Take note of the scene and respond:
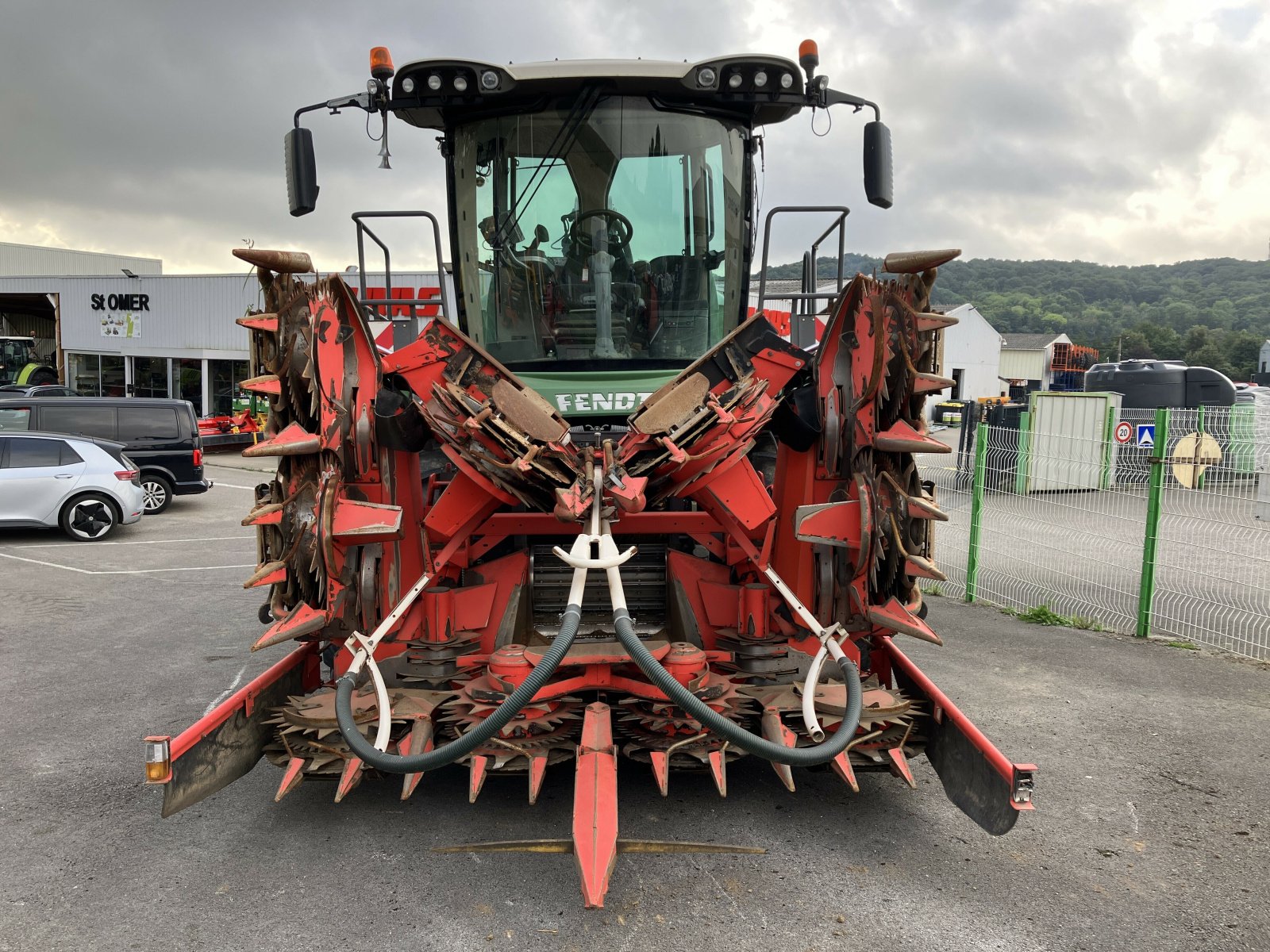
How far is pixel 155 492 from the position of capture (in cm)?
1499

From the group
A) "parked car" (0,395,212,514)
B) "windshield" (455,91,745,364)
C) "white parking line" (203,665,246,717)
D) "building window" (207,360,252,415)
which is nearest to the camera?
"windshield" (455,91,745,364)

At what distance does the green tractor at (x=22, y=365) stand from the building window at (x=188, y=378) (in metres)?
5.30

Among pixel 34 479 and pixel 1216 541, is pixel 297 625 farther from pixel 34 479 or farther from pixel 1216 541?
pixel 34 479

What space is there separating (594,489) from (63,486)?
1151cm

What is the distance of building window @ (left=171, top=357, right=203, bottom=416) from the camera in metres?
30.1

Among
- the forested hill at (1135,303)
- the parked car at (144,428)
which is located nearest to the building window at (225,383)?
the parked car at (144,428)

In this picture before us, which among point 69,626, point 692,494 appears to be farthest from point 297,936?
point 69,626

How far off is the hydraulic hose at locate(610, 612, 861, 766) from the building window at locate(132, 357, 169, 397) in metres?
31.9

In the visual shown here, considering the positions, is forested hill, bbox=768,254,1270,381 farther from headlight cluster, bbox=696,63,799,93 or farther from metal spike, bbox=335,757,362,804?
metal spike, bbox=335,757,362,804

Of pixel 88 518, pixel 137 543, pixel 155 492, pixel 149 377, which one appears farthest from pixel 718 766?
pixel 149 377

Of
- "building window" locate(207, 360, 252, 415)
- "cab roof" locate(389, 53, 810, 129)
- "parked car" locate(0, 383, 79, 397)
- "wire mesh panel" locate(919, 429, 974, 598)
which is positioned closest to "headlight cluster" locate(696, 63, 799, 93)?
"cab roof" locate(389, 53, 810, 129)

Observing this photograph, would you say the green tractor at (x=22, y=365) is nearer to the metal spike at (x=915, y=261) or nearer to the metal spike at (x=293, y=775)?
the metal spike at (x=293, y=775)

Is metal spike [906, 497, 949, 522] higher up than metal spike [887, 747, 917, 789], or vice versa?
metal spike [906, 497, 949, 522]

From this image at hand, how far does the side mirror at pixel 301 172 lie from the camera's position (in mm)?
5180
